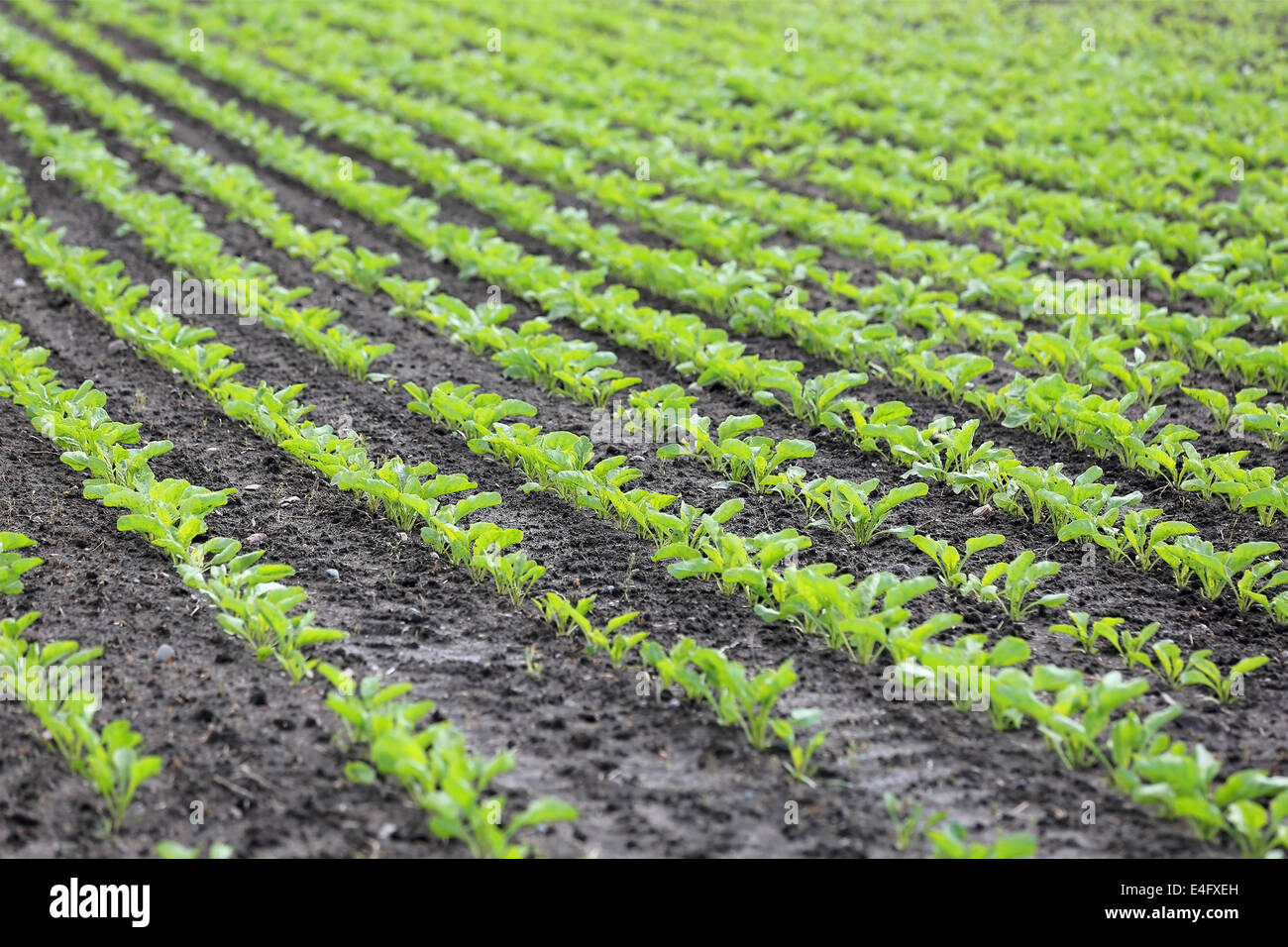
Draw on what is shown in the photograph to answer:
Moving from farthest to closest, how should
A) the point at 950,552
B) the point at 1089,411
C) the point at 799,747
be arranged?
the point at 1089,411 < the point at 950,552 < the point at 799,747

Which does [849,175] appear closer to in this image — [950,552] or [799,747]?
[950,552]

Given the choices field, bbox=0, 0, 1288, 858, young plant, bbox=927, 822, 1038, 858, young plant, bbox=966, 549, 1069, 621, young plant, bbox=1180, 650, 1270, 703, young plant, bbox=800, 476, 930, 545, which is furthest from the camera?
young plant, bbox=800, 476, 930, 545

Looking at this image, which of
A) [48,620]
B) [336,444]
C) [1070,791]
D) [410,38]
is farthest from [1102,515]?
[410,38]

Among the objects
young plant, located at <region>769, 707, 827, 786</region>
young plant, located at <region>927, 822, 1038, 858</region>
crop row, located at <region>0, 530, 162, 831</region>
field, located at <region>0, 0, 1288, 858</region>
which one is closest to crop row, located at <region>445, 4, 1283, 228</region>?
field, located at <region>0, 0, 1288, 858</region>

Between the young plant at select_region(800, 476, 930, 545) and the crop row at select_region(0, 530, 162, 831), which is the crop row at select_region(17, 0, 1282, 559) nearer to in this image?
the young plant at select_region(800, 476, 930, 545)

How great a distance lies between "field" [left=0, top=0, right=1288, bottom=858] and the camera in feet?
11.0

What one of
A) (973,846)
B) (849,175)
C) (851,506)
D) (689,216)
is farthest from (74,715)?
(849,175)

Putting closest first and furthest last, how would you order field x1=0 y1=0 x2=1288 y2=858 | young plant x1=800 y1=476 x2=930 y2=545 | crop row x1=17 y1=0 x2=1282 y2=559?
field x1=0 y1=0 x2=1288 y2=858 → young plant x1=800 y1=476 x2=930 y2=545 → crop row x1=17 y1=0 x2=1282 y2=559

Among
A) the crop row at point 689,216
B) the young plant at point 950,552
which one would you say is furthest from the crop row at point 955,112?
the young plant at point 950,552

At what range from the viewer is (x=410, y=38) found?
1468cm

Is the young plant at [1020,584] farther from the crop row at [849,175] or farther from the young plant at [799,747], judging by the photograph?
the crop row at [849,175]

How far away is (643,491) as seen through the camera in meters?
4.59
